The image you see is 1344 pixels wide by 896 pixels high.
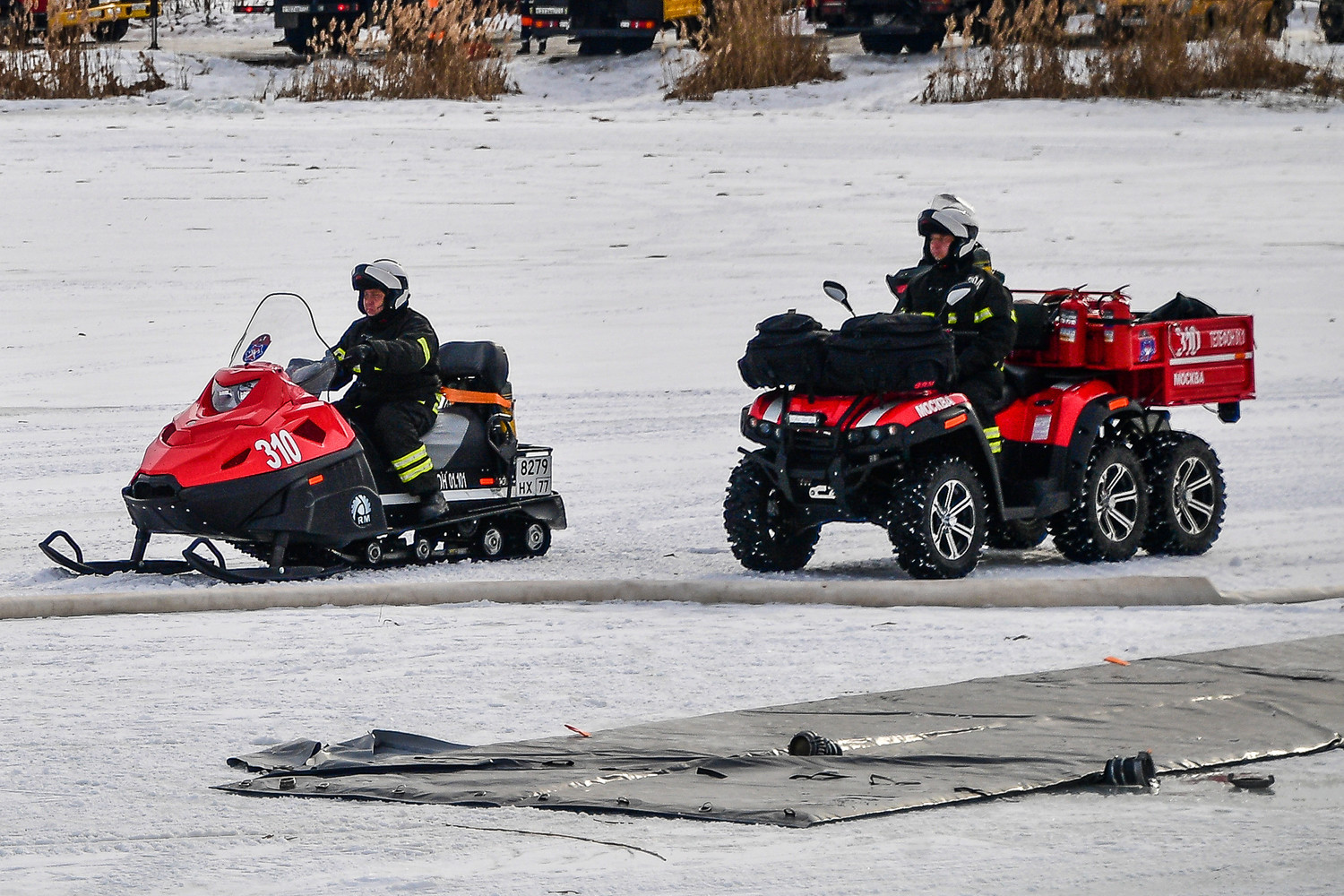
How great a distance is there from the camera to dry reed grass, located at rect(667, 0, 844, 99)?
2564 centimetres

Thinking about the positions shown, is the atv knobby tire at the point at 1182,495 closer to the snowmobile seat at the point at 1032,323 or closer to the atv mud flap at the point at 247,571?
the snowmobile seat at the point at 1032,323

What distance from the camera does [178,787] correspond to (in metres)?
6.07

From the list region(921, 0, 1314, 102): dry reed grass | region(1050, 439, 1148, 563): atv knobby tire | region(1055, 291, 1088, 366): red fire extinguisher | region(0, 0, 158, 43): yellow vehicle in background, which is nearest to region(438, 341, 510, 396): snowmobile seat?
region(1055, 291, 1088, 366): red fire extinguisher

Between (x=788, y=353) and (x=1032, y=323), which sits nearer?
(x=788, y=353)

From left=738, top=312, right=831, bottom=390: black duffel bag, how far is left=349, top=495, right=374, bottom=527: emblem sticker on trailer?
1.72m

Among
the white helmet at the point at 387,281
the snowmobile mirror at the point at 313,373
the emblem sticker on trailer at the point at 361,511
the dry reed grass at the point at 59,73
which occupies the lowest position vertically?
the emblem sticker on trailer at the point at 361,511

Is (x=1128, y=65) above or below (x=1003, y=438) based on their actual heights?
above

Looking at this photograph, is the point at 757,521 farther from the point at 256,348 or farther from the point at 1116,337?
the point at 256,348

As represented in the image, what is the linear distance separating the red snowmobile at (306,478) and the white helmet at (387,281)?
0.29m

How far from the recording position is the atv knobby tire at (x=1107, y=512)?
1019cm

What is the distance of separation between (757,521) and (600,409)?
477 cm

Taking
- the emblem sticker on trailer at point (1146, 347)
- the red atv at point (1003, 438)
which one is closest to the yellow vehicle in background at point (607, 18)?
the red atv at point (1003, 438)

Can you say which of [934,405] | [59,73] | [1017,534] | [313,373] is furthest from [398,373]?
[59,73]

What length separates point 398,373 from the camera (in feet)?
32.8
